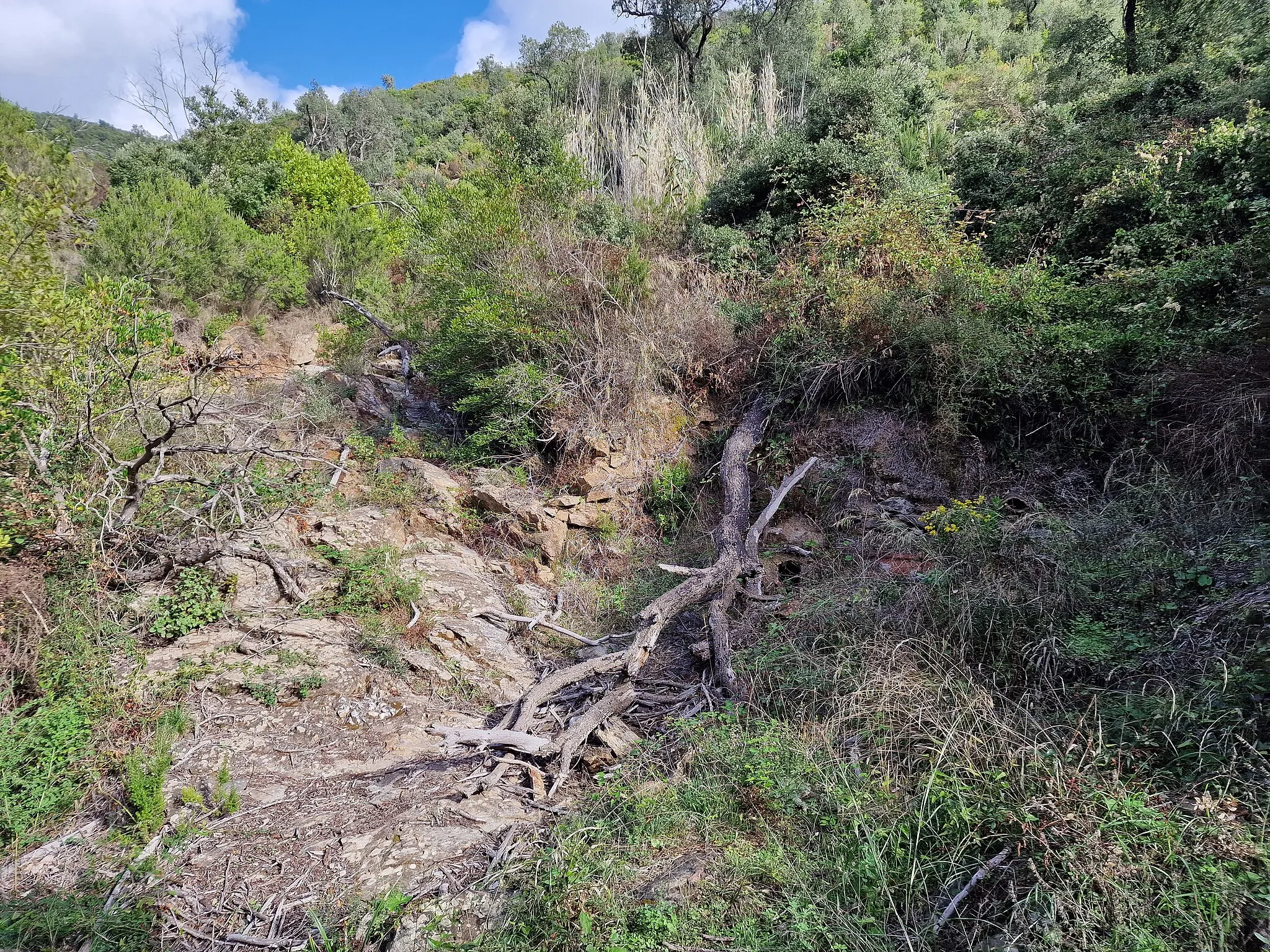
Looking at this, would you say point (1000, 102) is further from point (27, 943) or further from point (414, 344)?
point (27, 943)

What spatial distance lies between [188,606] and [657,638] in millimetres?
3295

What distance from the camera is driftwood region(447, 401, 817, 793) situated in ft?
11.5

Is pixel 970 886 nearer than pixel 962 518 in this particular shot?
Yes

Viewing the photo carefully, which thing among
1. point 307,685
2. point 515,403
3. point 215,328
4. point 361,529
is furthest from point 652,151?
point 307,685

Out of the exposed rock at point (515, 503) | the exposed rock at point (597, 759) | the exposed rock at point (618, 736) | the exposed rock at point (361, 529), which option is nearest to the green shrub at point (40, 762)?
the exposed rock at point (361, 529)

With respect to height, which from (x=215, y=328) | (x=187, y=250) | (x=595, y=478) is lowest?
(x=595, y=478)

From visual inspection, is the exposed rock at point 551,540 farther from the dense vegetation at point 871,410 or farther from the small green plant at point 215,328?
the small green plant at point 215,328

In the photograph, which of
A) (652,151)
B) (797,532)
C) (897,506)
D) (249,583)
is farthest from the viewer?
(652,151)

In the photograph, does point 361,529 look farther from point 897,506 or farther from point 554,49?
point 554,49

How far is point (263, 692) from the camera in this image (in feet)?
12.8

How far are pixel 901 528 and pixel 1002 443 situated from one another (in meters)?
1.53

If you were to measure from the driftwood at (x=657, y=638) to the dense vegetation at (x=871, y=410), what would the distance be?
1.26 feet

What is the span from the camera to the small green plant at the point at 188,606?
416 cm

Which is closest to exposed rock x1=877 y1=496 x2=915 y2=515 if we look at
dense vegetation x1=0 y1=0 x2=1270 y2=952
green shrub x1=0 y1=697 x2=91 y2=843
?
dense vegetation x1=0 y1=0 x2=1270 y2=952
